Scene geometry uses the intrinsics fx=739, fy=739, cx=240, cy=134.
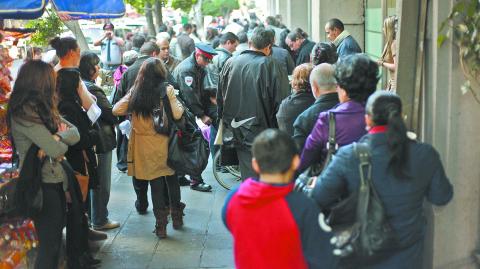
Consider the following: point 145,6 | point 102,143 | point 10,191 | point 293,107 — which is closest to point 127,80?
point 102,143

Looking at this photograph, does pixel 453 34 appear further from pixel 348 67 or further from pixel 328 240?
pixel 328 240

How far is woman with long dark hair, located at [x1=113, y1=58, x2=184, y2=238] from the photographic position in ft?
22.7

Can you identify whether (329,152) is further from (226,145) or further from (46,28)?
(46,28)

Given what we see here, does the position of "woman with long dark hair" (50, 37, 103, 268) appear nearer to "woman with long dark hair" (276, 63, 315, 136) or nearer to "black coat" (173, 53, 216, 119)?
"woman with long dark hair" (276, 63, 315, 136)

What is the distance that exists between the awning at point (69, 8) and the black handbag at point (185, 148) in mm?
1352

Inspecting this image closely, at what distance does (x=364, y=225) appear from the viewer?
3.63m

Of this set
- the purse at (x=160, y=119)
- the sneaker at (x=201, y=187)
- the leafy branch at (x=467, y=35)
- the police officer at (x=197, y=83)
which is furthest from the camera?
the sneaker at (x=201, y=187)

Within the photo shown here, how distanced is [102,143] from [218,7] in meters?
45.5

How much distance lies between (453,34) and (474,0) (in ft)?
0.82

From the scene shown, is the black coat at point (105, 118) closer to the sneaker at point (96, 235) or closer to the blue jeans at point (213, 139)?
the sneaker at point (96, 235)

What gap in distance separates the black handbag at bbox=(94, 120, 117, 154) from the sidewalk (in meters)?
0.94

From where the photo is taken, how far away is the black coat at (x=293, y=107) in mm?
6020

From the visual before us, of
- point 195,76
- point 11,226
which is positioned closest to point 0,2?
point 11,226

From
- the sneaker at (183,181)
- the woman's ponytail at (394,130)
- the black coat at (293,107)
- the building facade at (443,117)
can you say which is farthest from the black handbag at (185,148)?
the woman's ponytail at (394,130)
